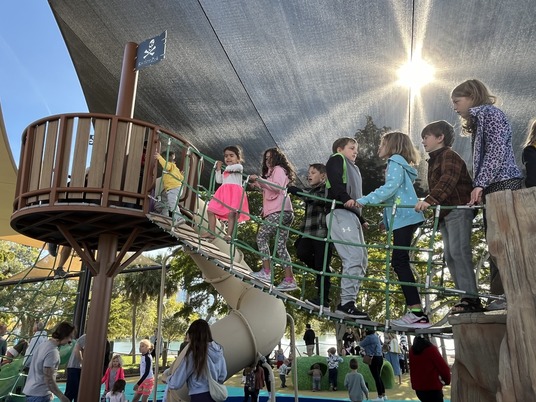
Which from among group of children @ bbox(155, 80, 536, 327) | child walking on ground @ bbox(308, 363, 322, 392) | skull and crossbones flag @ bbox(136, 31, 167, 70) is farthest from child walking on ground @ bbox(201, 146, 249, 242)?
child walking on ground @ bbox(308, 363, 322, 392)

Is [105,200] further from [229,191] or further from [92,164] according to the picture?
[229,191]

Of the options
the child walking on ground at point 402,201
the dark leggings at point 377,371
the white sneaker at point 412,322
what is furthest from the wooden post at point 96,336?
the dark leggings at point 377,371

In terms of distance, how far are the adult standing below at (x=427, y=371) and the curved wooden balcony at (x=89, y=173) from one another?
305 cm

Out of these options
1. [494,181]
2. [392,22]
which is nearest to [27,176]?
[392,22]

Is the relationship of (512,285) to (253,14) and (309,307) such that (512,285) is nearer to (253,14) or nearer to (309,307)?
(309,307)

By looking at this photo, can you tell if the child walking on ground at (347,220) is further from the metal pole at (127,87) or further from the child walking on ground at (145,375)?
the child walking on ground at (145,375)

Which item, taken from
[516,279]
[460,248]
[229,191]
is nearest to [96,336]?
[229,191]

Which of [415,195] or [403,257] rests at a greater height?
[415,195]

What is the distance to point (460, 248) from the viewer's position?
3494mm

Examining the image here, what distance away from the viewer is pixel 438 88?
6.95 m

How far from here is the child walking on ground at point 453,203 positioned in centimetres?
338

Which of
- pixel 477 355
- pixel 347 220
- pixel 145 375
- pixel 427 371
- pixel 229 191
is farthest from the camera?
pixel 145 375

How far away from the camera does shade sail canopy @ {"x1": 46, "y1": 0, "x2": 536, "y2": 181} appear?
232 inches

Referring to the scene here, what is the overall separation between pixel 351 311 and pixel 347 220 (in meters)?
0.83
